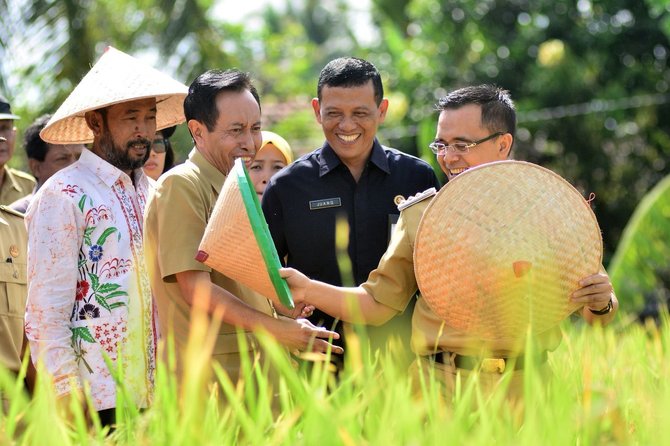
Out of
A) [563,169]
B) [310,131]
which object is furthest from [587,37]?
[310,131]

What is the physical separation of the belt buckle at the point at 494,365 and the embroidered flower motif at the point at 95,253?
1.29 m

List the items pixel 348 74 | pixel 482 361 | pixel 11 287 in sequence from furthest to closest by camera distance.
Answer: pixel 348 74 < pixel 11 287 < pixel 482 361

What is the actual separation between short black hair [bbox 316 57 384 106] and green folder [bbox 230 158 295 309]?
50.1 inches

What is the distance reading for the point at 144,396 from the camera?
371 centimetres

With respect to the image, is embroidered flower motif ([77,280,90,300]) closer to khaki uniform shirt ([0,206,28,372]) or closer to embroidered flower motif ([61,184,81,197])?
embroidered flower motif ([61,184,81,197])

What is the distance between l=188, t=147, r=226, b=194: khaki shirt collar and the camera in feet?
12.0

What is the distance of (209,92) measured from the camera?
12.4 ft

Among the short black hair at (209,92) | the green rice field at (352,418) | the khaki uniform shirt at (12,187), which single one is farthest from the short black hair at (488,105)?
the khaki uniform shirt at (12,187)

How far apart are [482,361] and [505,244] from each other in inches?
18.1

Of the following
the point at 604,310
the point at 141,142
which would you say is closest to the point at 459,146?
the point at 604,310

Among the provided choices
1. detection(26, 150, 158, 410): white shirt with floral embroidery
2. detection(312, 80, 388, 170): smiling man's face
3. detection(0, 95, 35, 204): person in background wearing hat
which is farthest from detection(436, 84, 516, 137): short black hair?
detection(0, 95, 35, 204): person in background wearing hat

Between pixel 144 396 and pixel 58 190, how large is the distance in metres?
0.73

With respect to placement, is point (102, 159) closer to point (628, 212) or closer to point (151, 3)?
point (151, 3)

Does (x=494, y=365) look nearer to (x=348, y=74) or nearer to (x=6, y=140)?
(x=348, y=74)
